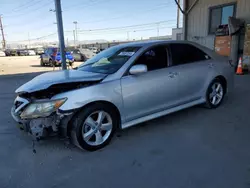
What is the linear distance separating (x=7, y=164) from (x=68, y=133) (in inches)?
33.4

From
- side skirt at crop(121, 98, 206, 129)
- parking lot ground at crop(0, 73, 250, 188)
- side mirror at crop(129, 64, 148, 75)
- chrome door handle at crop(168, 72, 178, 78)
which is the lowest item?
parking lot ground at crop(0, 73, 250, 188)

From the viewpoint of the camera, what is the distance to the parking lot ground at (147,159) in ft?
7.33

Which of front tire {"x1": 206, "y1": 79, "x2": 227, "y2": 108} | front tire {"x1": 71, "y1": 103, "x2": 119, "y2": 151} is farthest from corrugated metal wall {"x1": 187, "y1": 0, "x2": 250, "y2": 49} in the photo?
front tire {"x1": 71, "y1": 103, "x2": 119, "y2": 151}

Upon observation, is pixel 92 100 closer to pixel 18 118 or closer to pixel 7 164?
pixel 18 118

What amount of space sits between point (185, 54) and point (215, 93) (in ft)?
4.02

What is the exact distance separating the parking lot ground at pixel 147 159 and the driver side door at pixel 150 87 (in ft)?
1.44

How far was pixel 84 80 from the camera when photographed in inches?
112

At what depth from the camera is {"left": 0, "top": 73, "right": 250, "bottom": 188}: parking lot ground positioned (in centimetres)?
223

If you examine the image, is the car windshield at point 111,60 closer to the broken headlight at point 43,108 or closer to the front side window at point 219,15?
the broken headlight at point 43,108

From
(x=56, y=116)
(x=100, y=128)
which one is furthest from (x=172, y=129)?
(x=56, y=116)

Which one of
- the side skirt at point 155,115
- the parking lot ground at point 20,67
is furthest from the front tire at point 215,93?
the parking lot ground at point 20,67

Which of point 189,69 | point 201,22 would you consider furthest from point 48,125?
point 201,22

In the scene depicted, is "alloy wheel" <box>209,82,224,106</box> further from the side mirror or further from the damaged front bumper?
the damaged front bumper

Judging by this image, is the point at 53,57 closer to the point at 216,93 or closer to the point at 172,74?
the point at 216,93
